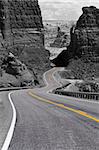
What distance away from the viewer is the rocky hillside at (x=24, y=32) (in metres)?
132

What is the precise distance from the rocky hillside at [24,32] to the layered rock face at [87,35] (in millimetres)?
17565

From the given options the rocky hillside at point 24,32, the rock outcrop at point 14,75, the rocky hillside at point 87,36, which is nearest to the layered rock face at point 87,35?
the rocky hillside at point 87,36

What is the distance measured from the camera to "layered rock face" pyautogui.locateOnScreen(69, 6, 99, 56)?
147500mm

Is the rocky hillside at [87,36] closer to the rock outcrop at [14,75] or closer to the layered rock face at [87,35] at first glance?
the layered rock face at [87,35]

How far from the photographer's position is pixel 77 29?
156125 millimetres

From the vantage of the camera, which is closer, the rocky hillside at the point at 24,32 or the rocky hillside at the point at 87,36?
the rocky hillside at the point at 24,32

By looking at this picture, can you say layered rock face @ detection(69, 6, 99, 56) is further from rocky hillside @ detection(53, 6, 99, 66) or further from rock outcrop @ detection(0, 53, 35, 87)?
rock outcrop @ detection(0, 53, 35, 87)

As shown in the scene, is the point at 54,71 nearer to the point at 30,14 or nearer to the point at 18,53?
the point at 18,53

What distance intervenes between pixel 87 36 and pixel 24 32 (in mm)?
28685

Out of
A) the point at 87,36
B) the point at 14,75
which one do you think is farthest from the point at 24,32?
the point at 14,75

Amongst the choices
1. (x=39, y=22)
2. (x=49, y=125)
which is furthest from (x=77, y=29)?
(x=49, y=125)

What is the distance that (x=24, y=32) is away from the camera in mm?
137875

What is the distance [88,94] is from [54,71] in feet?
335

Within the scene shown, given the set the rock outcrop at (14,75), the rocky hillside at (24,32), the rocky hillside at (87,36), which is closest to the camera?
the rock outcrop at (14,75)
